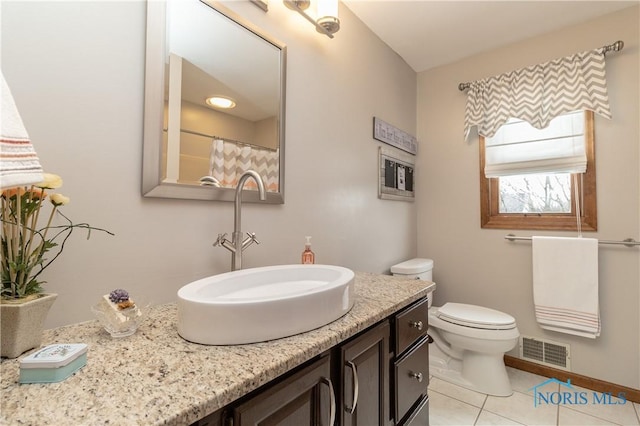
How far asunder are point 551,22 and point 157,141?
251cm

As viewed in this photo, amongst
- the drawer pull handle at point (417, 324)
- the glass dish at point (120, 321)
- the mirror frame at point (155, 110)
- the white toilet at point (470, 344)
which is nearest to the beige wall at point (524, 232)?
the white toilet at point (470, 344)

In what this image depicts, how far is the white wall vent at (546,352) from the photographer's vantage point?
1971 millimetres

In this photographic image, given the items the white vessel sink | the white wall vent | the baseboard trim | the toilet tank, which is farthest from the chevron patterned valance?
the white vessel sink

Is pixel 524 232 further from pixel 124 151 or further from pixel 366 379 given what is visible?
pixel 124 151

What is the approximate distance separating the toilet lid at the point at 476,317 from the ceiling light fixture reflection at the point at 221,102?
1758 mm

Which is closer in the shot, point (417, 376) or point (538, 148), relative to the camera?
point (417, 376)

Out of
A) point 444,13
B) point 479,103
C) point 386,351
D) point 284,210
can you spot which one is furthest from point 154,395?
point 479,103

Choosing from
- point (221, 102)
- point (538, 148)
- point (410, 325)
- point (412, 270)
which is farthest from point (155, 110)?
point (538, 148)

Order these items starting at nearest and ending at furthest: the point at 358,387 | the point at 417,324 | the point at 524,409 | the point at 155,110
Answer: the point at 358,387, the point at 155,110, the point at 417,324, the point at 524,409

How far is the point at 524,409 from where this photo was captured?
1.69 metres

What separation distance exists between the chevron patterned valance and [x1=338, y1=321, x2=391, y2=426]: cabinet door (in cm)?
193

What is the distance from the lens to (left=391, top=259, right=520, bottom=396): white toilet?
176cm

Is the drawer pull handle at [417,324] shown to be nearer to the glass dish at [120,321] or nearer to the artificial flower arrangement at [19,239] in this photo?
the glass dish at [120,321]

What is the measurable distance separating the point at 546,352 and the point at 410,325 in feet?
5.27
